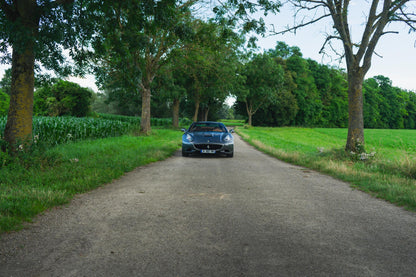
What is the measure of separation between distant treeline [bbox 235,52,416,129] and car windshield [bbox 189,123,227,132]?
39.6 m

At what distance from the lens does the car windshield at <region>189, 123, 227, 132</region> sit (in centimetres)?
1269

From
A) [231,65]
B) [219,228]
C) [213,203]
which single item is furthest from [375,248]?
[231,65]

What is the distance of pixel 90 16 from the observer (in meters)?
7.71

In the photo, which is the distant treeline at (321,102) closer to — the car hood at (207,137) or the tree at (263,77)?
the tree at (263,77)

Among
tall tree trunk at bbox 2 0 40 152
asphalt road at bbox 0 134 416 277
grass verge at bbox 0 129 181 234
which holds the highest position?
tall tree trunk at bbox 2 0 40 152

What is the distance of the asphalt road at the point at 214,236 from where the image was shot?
2659 millimetres

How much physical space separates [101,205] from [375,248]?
3817 mm

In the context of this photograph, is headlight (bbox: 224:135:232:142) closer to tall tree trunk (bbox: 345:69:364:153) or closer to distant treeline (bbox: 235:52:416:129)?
tall tree trunk (bbox: 345:69:364:153)

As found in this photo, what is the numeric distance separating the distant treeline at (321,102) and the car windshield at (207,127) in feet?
130

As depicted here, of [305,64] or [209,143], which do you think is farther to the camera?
[305,64]

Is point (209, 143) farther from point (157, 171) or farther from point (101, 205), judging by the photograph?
point (101, 205)

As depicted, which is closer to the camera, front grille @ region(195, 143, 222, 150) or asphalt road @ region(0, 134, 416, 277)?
asphalt road @ region(0, 134, 416, 277)

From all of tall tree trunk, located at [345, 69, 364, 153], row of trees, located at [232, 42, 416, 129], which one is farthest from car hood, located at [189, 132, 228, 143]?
row of trees, located at [232, 42, 416, 129]

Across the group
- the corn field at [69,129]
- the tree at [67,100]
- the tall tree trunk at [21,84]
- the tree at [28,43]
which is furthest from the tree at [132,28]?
the tree at [67,100]
